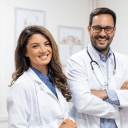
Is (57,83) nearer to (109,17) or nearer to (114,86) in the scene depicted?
(114,86)

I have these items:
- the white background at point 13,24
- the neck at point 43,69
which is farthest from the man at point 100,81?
the white background at point 13,24

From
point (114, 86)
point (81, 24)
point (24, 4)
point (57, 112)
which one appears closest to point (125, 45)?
point (81, 24)

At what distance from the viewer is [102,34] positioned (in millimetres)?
1536

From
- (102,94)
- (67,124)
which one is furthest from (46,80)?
(102,94)

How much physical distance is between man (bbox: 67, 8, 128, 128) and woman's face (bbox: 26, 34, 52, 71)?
391mm

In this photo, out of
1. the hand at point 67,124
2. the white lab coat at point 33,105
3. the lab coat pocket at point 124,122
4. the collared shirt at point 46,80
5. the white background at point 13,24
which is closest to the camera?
the white lab coat at point 33,105

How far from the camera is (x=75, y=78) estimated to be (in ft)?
4.93

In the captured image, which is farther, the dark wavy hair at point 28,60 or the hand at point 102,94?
the hand at point 102,94

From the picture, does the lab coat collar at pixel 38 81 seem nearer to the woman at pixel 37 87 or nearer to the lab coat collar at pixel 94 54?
the woman at pixel 37 87

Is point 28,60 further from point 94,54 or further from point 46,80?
point 94,54

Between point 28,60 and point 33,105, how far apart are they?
34 centimetres

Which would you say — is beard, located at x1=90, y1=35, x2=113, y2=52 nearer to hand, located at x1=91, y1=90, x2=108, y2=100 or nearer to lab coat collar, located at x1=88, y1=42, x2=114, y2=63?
lab coat collar, located at x1=88, y1=42, x2=114, y2=63

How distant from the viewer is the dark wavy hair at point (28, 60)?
122cm

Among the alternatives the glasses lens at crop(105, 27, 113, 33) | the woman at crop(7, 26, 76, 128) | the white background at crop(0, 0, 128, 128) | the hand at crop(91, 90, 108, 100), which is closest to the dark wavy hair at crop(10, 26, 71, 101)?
the woman at crop(7, 26, 76, 128)
